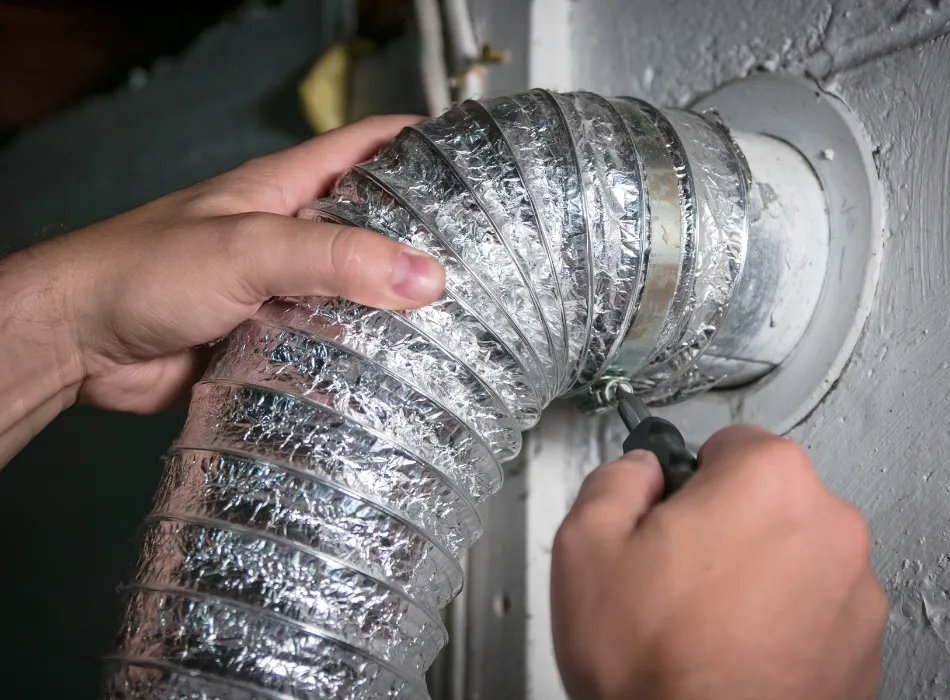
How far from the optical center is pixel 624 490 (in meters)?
0.42

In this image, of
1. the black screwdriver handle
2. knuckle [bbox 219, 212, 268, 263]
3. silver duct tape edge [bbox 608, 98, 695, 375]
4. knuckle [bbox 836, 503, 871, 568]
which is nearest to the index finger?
knuckle [bbox 219, 212, 268, 263]

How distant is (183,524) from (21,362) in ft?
0.94

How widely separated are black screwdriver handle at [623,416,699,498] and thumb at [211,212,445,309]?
181 mm

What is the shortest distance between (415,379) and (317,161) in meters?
0.34

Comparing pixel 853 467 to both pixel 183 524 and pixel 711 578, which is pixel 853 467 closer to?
pixel 711 578

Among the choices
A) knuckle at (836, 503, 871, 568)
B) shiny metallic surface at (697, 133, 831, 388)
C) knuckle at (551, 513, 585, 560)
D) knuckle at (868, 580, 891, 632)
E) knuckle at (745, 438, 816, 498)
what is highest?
shiny metallic surface at (697, 133, 831, 388)

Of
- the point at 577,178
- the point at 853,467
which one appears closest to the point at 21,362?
the point at 577,178

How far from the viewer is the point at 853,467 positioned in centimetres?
55

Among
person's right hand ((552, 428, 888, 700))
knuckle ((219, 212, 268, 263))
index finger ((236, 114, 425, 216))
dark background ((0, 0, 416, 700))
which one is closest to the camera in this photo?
person's right hand ((552, 428, 888, 700))

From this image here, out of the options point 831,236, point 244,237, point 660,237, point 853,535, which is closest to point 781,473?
point 853,535

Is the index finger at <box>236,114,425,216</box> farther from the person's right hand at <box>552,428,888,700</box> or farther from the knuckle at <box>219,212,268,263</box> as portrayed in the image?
the person's right hand at <box>552,428,888,700</box>

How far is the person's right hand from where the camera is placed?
365 mm

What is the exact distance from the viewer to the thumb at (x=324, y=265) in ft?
1.41

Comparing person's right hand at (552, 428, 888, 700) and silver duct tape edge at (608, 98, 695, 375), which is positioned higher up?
silver duct tape edge at (608, 98, 695, 375)
